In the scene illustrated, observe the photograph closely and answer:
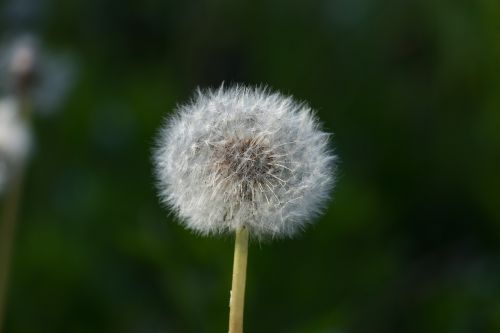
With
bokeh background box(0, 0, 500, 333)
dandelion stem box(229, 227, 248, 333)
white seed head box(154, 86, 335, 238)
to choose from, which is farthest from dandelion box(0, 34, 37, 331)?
dandelion stem box(229, 227, 248, 333)

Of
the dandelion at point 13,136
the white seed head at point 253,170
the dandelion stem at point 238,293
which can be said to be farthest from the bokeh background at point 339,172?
the dandelion stem at point 238,293

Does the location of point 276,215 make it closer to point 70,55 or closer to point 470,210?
point 470,210

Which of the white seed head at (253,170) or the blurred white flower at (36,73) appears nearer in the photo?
the white seed head at (253,170)

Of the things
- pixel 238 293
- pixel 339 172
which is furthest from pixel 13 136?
pixel 238 293

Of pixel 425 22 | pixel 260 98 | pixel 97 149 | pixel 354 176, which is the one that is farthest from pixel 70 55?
pixel 260 98

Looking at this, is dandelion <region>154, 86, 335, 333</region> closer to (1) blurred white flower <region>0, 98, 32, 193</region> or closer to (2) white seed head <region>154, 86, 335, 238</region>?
(2) white seed head <region>154, 86, 335, 238</region>

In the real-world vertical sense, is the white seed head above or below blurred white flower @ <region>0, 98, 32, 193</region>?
below

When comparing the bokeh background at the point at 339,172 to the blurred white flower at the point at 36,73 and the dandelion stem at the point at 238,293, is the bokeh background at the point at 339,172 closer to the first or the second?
the blurred white flower at the point at 36,73
